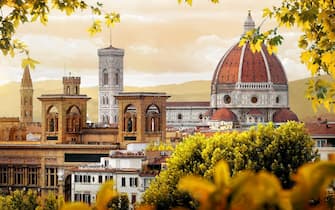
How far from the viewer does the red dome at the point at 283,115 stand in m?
115

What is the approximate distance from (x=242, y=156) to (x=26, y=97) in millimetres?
87816

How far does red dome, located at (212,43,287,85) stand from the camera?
411ft

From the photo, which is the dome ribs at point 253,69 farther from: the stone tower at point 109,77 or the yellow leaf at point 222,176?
the yellow leaf at point 222,176

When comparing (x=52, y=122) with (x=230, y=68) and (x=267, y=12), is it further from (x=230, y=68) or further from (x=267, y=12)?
(x=267, y=12)

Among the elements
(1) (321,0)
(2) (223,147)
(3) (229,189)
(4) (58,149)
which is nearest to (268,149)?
(2) (223,147)

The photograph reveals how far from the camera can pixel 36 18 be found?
9.22 meters

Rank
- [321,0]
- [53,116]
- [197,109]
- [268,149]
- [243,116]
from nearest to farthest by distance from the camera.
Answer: [321,0], [268,149], [53,116], [243,116], [197,109]

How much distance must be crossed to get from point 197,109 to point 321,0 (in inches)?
4963

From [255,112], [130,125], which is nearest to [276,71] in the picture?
[255,112]

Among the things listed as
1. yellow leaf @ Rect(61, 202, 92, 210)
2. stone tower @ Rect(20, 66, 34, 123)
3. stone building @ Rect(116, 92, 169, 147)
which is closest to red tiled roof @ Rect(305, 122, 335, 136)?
stone building @ Rect(116, 92, 169, 147)

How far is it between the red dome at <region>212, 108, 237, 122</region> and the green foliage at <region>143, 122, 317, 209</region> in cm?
8107

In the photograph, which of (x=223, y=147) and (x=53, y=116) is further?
(x=53, y=116)

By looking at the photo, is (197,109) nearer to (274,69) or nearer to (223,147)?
(274,69)

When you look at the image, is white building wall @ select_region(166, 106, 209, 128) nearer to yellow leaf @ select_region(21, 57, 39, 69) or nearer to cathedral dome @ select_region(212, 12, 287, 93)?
cathedral dome @ select_region(212, 12, 287, 93)
